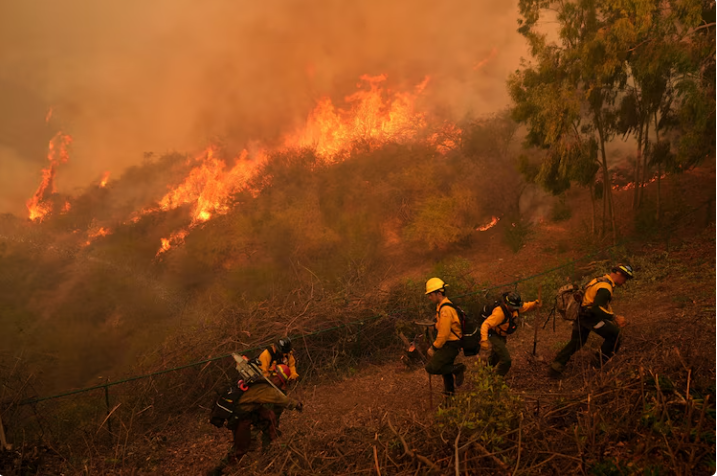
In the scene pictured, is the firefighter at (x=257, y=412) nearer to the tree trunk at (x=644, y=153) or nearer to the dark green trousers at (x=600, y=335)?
the dark green trousers at (x=600, y=335)

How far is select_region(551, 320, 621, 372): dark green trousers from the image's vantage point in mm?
5004

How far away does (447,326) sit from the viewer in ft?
16.0

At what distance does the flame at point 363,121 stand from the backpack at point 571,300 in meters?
17.0

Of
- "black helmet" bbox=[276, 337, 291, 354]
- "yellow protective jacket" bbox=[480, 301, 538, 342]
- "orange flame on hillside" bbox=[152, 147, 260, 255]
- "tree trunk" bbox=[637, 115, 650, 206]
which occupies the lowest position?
"yellow protective jacket" bbox=[480, 301, 538, 342]

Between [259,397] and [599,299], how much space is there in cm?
423

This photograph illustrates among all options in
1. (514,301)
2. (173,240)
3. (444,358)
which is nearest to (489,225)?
(514,301)

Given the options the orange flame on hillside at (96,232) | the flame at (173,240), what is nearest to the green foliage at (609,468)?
Result: the flame at (173,240)

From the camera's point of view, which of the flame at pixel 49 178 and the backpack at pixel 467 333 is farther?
the flame at pixel 49 178

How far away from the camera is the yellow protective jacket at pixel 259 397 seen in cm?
448

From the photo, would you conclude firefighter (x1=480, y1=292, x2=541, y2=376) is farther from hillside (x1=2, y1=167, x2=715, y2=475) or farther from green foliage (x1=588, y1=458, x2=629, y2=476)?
green foliage (x1=588, y1=458, x2=629, y2=476)

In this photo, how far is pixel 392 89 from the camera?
23594mm

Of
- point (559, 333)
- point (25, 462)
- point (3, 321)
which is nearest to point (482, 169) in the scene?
point (559, 333)

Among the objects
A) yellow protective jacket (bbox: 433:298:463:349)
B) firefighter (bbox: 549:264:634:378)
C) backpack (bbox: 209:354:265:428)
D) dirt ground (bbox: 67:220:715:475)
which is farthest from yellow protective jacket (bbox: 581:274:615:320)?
backpack (bbox: 209:354:265:428)

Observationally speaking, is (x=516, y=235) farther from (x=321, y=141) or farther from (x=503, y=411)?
(x=503, y=411)
